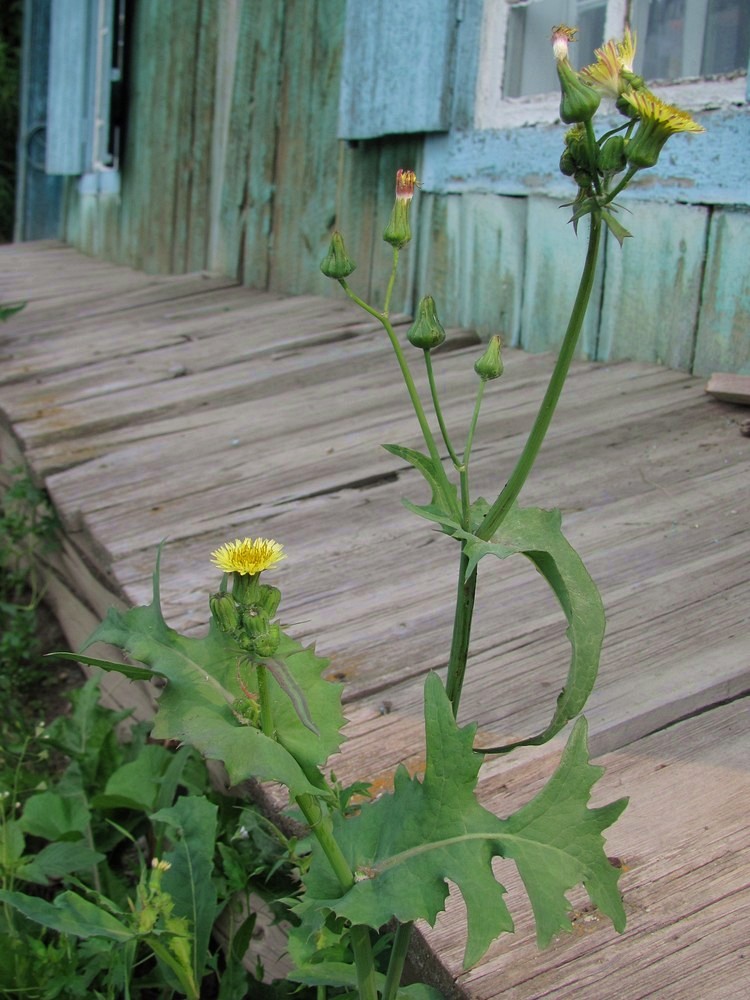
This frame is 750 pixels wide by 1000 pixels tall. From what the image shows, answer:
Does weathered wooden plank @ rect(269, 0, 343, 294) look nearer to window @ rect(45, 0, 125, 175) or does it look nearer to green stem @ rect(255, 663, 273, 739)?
window @ rect(45, 0, 125, 175)

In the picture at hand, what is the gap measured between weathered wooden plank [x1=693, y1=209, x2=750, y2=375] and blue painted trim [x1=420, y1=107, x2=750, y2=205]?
0.07 metres

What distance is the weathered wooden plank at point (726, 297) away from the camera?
2.68 metres

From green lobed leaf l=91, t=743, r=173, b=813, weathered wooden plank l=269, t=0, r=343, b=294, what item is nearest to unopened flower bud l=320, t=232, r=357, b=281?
green lobed leaf l=91, t=743, r=173, b=813

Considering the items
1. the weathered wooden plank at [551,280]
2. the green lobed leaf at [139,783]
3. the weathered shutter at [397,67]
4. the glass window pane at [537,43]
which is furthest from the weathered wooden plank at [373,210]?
the green lobed leaf at [139,783]

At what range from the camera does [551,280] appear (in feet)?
10.9

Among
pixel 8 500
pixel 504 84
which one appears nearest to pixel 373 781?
pixel 8 500

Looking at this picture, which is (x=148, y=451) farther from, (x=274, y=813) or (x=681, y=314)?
(x=274, y=813)

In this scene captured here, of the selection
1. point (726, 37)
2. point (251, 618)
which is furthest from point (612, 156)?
point (726, 37)

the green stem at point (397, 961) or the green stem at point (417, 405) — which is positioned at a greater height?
the green stem at point (417, 405)

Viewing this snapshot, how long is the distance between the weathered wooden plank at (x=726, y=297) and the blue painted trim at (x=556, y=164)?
0.07m

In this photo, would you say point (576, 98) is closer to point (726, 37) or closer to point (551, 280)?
point (726, 37)

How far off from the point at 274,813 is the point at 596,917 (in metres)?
0.47

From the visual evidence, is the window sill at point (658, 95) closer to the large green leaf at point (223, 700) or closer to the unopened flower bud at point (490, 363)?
the unopened flower bud at point (490, 363)

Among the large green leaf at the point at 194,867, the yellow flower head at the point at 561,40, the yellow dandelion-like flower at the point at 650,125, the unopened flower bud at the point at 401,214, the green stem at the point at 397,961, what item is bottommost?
the large green leaf at the point at 194,867
